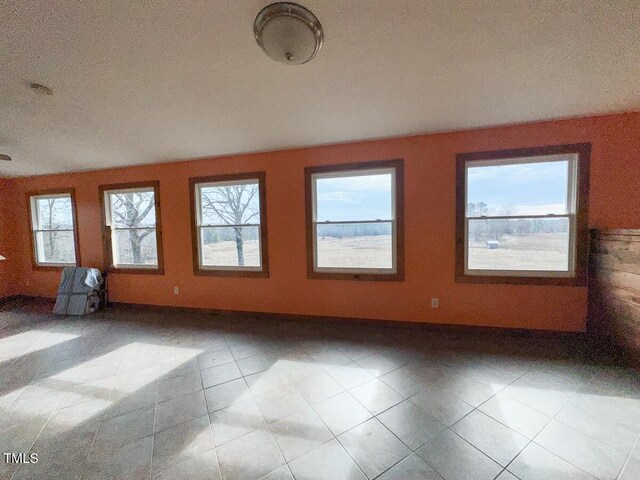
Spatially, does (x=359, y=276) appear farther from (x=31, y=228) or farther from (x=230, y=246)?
(x=31, y=228)

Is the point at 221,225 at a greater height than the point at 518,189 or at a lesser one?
lesser

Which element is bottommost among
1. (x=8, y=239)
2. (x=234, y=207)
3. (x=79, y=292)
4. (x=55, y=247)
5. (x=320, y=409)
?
(x=320, y=409)

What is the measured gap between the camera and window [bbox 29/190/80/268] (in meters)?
4.58

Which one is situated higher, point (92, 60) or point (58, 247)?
point (92, 60)

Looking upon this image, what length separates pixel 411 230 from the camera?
3078 mm

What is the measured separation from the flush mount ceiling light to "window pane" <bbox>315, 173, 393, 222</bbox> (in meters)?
1.72

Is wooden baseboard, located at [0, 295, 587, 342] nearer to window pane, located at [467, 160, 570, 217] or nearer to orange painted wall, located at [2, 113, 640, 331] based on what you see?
orange painted wall, located at [2, 113, 640, 331]

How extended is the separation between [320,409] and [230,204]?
3017 millimetres

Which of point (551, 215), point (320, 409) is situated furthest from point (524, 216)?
point (320, 409)

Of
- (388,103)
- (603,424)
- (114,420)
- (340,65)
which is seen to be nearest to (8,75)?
(340,65)

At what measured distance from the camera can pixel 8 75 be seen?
78.6 inches

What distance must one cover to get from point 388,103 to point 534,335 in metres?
3.02

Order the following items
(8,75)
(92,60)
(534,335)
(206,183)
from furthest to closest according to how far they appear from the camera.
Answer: (206,183), (534,335), (8,75), (92,60)

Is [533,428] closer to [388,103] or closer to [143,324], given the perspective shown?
[388,103]
